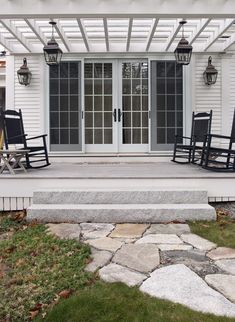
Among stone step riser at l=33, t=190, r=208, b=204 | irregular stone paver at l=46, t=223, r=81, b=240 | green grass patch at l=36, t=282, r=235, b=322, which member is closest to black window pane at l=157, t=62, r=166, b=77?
stone step riser at l=33, t=190, r=208, b=204

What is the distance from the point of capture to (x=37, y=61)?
807cm

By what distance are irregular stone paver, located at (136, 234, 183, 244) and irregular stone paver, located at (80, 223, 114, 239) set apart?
0.39 metres

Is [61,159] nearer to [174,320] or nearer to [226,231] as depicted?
[226,231]

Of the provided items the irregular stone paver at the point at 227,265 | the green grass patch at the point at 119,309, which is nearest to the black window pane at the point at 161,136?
the irregular stone paver at the point at 227,265

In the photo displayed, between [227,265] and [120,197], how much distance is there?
1.66 m

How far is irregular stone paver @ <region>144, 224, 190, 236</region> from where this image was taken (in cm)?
372

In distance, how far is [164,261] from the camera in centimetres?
297

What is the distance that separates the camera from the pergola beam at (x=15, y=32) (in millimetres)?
6248

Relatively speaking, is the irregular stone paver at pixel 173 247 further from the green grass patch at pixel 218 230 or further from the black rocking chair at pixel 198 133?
the black rocking chair at pixel 198 133

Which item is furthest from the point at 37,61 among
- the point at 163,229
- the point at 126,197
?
the point at 163,229

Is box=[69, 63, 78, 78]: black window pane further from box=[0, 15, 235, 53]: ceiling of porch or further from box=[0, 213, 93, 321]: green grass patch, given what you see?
box=[0, 213, 93, 321]: green grass patch

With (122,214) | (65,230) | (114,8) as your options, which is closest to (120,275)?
(65,230)

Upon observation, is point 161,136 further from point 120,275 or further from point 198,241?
point 120,275

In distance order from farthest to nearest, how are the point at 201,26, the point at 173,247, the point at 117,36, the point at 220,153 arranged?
1. the point at 117,36
2. the point at 201,26
3. the point at 220,153
4. the point at 173,247
